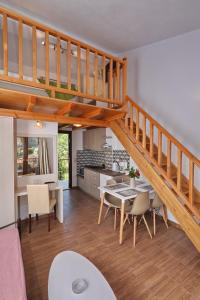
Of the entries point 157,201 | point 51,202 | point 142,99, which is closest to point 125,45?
point 142,99

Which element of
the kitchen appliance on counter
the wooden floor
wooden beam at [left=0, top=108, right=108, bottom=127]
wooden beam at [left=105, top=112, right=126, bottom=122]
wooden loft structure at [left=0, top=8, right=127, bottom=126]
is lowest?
the wooden floor

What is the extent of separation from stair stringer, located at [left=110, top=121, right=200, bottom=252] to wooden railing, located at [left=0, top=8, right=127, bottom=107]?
41.6 inches

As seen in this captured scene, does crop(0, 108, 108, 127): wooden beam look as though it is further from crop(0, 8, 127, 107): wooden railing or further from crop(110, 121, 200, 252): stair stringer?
crop(110, 121, 200, 252): stair stringer

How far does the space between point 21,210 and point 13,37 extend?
11.6 feet

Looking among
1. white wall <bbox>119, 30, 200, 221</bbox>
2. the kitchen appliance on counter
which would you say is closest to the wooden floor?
white wall <bbox>119, 30, 200, 221</bbox>

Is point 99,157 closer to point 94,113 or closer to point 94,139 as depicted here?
point 94,139

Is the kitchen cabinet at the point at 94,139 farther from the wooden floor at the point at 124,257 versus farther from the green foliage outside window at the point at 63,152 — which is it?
the wooden floor at the point at 124,257

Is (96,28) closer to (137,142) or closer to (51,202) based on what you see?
(137,142)

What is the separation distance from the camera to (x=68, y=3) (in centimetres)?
255

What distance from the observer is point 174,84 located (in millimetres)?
3205

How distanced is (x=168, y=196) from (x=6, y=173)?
8.47ft

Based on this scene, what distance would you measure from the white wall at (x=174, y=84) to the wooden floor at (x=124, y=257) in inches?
66.4

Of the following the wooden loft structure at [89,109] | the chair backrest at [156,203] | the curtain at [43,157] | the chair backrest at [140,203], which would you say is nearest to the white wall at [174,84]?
the wooden loft structure at [89,109]

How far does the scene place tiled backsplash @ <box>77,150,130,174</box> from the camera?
477 centimetres
